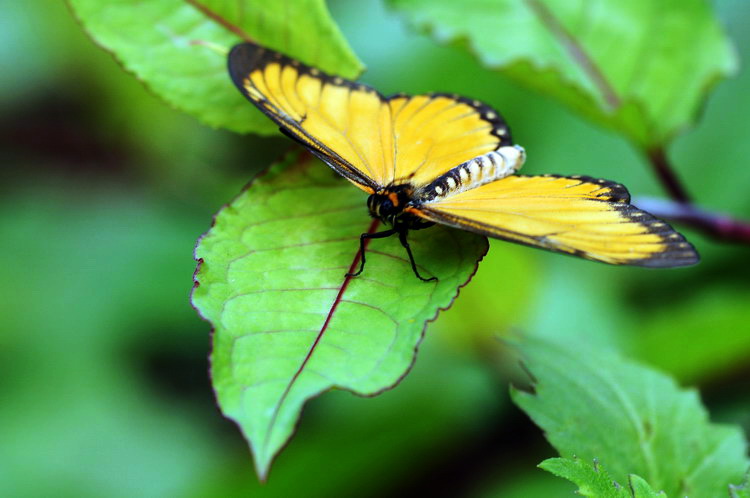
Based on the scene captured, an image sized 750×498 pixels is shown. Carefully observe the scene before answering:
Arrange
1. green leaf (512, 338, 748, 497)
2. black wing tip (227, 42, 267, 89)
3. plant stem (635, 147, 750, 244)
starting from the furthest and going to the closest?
plant stem (635, 147, 750, 244)
black wing tip (227, 42, 267, 89)
green leaf (512, 338, 748, 497)

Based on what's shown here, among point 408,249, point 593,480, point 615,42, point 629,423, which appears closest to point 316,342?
point 408,249

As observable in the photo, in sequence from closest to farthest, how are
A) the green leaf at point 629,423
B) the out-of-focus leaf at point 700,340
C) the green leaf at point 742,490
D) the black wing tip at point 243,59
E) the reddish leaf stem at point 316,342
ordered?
1. the reddish leaf stem at point 316,342
2. the green leaf at point 742,490
3. the green leaf at point 629,423
4. the black wing tip at point 243,59
5. the out-of-focus leaf at point 700,340

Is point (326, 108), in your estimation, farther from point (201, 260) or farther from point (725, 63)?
point (725, 63)

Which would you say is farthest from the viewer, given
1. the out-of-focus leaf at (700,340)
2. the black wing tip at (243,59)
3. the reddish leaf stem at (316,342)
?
the out-of-focus leaf at (700,340)

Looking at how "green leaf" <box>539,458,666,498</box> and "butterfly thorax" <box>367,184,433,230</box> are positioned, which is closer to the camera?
"green leaf" <box>539,458,666,498</box>

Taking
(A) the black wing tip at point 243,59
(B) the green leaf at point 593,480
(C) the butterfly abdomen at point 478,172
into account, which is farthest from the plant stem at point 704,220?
(A) the black wing tip at point 243,59

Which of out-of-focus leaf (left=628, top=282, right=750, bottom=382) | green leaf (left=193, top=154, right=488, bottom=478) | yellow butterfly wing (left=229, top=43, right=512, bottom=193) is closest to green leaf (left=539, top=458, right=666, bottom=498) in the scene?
green leaf (left=193, top=154, right=488, bottom=478)

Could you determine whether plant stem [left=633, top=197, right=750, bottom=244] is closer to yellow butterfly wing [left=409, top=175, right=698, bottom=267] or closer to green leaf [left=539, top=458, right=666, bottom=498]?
yellow butterfly wing [left=409, top=175, right=698, bottom=267]

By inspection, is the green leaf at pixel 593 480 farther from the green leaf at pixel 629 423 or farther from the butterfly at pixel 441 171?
the butterfly at pixel 441 171
